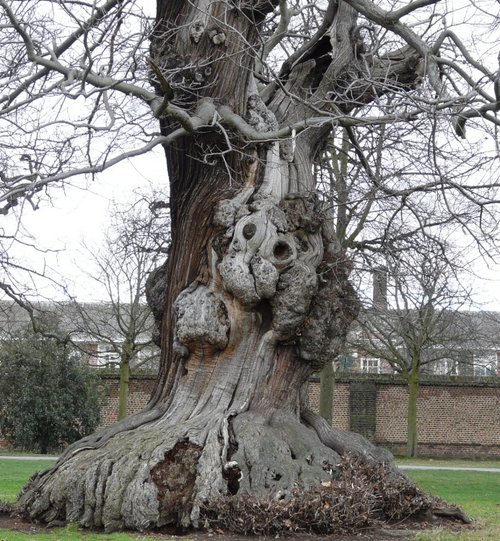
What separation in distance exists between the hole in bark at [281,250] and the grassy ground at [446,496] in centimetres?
346

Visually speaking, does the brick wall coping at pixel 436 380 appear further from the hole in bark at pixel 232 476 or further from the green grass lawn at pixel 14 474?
the hole in bark at pixel 232 476

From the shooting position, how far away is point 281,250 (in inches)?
409

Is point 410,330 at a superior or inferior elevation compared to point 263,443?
superior

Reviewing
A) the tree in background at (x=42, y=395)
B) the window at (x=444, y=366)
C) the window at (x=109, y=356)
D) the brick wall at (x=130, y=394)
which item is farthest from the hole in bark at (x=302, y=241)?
the window at (x=444, y=366)

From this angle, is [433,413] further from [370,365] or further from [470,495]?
[470,495]

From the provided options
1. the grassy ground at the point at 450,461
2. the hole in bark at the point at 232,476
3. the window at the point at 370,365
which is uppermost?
the window at the point at 370,365

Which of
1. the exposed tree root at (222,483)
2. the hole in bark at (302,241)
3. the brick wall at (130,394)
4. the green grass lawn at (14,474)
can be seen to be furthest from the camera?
the brick wall at (130,394)

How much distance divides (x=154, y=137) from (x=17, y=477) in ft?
29.0

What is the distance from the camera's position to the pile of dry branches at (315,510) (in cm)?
860

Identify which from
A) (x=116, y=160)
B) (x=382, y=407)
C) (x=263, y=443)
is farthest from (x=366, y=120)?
(x=382, y=407)

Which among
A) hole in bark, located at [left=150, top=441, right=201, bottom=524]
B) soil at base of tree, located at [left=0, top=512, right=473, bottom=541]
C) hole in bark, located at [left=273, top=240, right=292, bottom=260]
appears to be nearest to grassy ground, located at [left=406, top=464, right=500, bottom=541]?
soil at base of tree, located at [left=0, top=512, right=473, bottom=541]

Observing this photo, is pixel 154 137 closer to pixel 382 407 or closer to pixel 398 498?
pixel 398 498

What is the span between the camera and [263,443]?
9.46m

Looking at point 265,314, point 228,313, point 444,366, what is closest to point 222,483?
point 228,313
